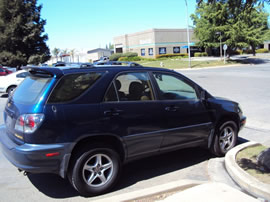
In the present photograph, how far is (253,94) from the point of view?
12.7 metres

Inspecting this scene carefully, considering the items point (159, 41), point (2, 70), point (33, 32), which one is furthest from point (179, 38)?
point (2, 70)

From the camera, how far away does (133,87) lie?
445cm

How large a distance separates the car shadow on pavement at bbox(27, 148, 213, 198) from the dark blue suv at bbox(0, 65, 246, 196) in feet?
1.44

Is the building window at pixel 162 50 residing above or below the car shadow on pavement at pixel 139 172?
above

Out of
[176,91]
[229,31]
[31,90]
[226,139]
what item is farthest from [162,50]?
[31,90]

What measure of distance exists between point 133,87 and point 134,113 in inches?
21.5

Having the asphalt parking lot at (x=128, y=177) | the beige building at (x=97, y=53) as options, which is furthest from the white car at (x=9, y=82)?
the beige building at (x=97, y=53)

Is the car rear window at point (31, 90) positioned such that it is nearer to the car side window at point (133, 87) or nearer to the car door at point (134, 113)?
the car door at point (134, 113)

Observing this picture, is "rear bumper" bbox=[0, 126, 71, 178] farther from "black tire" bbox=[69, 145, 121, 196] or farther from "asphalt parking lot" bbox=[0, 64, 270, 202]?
"asphalt parking lot" bbox=[0, 64, 270, 202]

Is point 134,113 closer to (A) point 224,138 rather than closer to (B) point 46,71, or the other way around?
(B) point 46,71

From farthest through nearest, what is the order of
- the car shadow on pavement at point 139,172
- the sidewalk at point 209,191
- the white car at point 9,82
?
the white car at point 9,82 → the car shadow on pavement at point 139,172 → the sidewalk at point 209,191

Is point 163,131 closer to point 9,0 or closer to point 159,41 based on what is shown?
point 9,0

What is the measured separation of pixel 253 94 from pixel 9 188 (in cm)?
1142

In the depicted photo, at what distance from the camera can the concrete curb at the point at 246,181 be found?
3.74 metres
